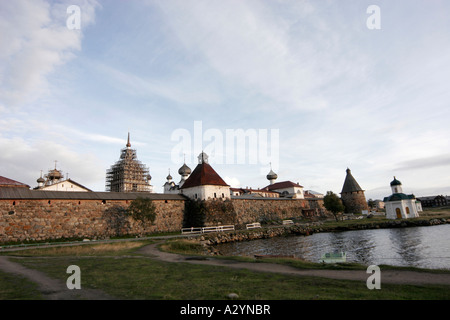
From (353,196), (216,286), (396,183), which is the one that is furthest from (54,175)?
(396,183)

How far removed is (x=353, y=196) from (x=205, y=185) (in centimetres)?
4693

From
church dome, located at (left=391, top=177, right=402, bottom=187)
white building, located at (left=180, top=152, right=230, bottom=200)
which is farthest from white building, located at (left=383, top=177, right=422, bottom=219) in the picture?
white building, located at (left=180, top=152, right=230, bottom=200)

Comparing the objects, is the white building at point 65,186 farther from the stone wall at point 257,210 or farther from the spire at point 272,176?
the spire at point 272,176

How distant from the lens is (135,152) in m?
86.9

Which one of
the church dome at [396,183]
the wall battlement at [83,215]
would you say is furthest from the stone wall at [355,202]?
the wall battlement at [83,215]

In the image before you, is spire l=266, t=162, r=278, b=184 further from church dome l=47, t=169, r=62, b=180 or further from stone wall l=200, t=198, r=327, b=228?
church dome l=47, t=169, r=62, b=180

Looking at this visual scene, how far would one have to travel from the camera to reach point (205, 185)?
43.1 metres

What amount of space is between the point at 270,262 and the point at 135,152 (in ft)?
266

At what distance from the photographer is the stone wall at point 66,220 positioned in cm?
2648

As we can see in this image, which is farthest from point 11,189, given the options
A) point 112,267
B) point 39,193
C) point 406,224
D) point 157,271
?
point 406,224

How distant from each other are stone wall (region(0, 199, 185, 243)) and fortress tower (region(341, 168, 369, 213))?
53.2 metres
